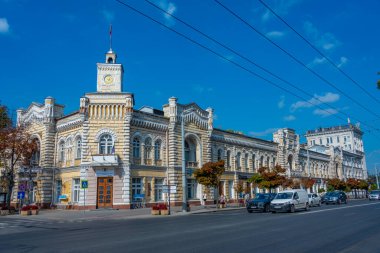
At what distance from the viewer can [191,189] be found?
4306 cm

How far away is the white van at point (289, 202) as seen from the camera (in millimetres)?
28000

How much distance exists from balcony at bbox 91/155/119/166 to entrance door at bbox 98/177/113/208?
5.60 ft

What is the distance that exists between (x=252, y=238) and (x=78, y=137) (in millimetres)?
29004

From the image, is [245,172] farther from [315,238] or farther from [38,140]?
[315,238]

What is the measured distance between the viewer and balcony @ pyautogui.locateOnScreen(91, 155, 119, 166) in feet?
114

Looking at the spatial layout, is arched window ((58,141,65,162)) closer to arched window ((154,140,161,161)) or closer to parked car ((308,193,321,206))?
arched window ((154,140,161,161))

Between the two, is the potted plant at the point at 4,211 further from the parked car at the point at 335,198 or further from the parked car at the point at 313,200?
the parked car at the point at 335,198

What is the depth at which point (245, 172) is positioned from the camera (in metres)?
52.6

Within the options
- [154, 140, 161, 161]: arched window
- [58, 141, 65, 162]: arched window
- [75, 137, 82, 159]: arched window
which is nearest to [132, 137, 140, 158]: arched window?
[154, 140, 161, 161]: arched window

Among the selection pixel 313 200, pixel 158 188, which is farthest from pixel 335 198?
pixel 158 188

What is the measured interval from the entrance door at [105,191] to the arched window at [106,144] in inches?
112

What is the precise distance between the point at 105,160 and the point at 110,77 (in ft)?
31.4

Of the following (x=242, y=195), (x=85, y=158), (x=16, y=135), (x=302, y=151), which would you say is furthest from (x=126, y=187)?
(x=302, y=151)

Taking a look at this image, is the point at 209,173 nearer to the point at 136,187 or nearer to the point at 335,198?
the point at 136,187
